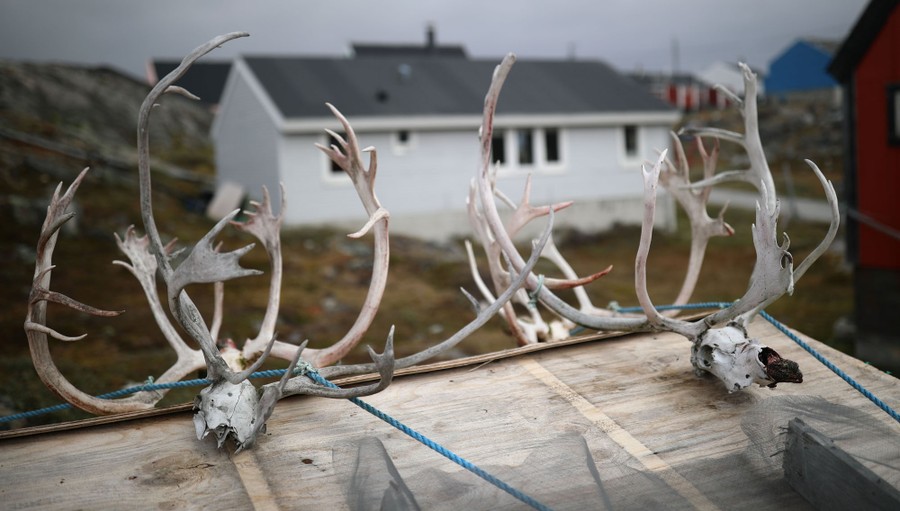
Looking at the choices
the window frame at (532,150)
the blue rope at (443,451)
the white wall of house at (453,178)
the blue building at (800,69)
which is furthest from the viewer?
the blue building at (800,69)

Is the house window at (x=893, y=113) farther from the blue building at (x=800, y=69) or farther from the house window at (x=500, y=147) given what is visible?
the blue building at (x=800, y=69)

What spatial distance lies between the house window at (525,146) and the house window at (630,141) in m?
3.65

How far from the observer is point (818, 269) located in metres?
18.4

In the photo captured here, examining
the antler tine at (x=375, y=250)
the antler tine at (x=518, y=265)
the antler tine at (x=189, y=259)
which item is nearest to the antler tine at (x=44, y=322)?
the antler tine at (x=189, y=259)

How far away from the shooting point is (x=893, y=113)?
1013 cm

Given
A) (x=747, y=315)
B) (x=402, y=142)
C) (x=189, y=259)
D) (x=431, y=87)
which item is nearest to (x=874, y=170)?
(x=747, y=315)

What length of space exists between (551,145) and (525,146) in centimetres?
105

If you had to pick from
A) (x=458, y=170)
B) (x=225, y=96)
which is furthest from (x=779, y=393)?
(x=225, y=96)

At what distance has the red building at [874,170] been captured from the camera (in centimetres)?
1013

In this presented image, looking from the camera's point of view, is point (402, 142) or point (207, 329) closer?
point (207, 329)

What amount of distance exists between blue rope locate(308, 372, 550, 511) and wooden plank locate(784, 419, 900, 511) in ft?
2.53

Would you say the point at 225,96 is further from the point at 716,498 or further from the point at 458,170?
the point at 716,498

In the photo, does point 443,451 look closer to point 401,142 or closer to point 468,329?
point 468,329

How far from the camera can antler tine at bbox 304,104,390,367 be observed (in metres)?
3.53
